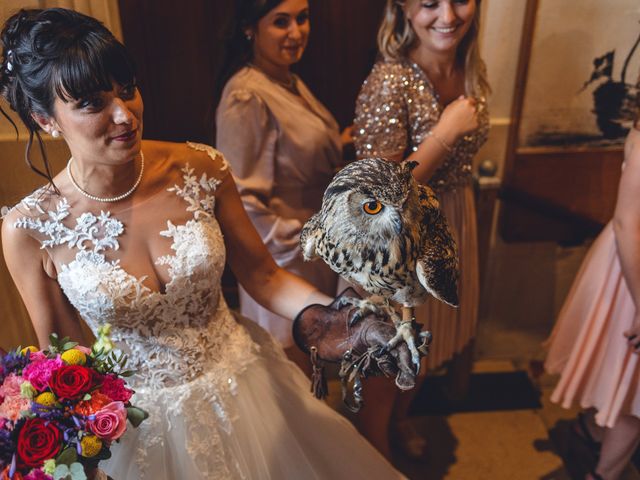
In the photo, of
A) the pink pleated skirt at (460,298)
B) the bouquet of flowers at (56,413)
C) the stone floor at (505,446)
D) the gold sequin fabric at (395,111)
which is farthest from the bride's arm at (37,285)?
the stone floor at (505,446)

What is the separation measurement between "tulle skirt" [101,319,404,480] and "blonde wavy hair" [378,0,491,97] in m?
0.78

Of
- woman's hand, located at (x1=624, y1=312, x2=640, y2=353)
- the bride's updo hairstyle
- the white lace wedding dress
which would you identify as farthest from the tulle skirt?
woman's hand, located at (x1=624, y1=312, x2=640, y2=353)

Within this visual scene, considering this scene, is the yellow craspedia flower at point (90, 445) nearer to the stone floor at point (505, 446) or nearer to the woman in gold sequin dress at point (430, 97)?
the woman in gold sequin dress at point (430, 97)

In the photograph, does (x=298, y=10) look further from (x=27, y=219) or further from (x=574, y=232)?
(x=574, y=232)

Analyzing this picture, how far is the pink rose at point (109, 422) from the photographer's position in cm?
80

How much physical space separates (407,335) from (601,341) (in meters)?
1.01

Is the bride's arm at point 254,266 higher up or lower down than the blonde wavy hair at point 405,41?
lower down

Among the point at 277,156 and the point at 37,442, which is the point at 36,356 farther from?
the point at 277,156

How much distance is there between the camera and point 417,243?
2.62 ft

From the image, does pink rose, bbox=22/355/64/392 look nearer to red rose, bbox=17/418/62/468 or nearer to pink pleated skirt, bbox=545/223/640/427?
red rose, bbox=17/418/62/468

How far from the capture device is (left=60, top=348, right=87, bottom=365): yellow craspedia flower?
837 millimetres

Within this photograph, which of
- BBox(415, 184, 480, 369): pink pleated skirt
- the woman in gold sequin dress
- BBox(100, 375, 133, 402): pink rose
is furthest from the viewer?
BBox(415, 184, 480, 369): pink pleated skirt

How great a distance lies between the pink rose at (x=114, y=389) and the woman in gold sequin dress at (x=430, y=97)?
2.67 ft

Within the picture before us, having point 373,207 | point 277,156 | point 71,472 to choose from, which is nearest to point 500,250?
point 277,156
